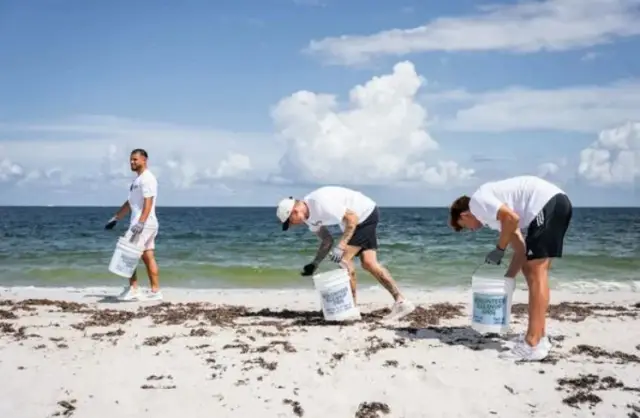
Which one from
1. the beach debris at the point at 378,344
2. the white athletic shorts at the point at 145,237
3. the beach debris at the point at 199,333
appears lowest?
the beach debris at the point at 199,333

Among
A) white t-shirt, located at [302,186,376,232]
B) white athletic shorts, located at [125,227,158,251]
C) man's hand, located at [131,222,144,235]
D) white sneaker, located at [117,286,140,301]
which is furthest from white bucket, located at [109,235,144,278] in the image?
Result: white t-shirt, located at [302,186,376,232]

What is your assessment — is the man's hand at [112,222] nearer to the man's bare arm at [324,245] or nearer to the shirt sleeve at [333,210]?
the man's bare arm at [324,245]

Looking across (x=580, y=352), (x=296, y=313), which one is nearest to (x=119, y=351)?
(x=296, y=313)

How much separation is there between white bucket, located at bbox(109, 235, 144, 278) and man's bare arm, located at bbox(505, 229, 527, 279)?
4605 millimetres

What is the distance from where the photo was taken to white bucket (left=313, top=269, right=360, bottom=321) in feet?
21.4

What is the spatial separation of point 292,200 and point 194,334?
157 centimetres

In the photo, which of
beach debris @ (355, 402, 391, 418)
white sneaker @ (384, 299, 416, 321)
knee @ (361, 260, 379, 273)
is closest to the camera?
beach debris @ (355, 402, 391, 418)

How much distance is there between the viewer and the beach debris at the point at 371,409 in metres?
4.22

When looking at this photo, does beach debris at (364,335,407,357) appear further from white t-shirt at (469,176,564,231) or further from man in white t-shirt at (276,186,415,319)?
white t-shirt at (469,176,564,231)

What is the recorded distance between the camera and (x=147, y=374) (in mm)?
4996

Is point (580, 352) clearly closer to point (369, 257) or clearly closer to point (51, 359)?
point (369, 257)

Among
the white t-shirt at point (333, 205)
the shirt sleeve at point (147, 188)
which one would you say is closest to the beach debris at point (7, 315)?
the shirt sleeve at point (147, 188)

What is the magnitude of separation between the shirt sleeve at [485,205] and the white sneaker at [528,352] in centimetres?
107

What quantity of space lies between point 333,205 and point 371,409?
2.43 m
